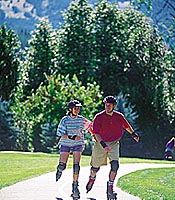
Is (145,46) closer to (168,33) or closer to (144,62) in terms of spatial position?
(144,62)

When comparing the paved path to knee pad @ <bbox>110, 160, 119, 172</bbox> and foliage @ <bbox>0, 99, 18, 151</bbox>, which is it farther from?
foliage @ <bbox>0, 99, 18, 151</bbox>

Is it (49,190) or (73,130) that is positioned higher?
(73,130)

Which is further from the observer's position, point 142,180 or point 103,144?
point 142,180

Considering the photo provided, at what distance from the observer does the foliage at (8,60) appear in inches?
2512

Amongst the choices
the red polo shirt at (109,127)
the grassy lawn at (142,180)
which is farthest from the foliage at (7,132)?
the red polo shirt at (109,127)

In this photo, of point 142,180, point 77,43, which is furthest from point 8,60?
point 142,180

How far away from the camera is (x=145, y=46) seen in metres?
61.2

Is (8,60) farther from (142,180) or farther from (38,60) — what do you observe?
(142,180)

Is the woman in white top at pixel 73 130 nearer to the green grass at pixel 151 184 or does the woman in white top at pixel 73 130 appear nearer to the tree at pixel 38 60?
the green grass at pixel 151 184

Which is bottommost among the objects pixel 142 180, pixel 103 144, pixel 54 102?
pixel 142 180

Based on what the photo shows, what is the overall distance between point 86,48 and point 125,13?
6.18 meters

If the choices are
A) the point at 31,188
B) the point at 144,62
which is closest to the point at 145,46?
the point at 144,62

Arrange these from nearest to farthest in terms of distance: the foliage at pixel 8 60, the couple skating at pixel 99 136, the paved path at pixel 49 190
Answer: the couple skating at pixel 99 136 → the paved path at pixel 49 190 → the foliage at pixel 8 60

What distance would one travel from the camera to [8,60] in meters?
65.2
